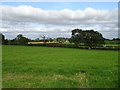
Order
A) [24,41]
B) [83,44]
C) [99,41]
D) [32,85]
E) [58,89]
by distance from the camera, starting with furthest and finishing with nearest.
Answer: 1. [24,41]
2. [83,44]
3. [99,41]
4. [32,85]
5. [58,89]

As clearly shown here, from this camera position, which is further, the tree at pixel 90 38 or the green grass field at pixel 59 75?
the tree at pixel 90 38

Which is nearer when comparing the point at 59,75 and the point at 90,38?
the point at 59,75

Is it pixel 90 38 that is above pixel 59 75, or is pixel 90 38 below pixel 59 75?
above

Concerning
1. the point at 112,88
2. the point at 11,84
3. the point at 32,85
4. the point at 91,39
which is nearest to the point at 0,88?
the point at 11,84

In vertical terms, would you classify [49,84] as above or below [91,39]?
below

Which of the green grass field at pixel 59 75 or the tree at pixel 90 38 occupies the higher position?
the tree at pixel 90 38

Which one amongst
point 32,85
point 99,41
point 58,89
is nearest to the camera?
point 58,89

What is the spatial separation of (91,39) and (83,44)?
14.7 ft

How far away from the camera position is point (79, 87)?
15.5 feet

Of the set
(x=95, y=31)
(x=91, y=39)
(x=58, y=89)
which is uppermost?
(x=95, y=31)

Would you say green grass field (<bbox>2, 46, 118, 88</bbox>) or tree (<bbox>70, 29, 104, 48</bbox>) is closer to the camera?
green grass field (<bbox>2, 46, 118, 88</bbox>)

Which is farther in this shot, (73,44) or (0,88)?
(73,44)

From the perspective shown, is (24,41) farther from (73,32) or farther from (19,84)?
(19,84)

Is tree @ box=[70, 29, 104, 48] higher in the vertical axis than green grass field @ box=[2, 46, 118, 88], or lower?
higher
